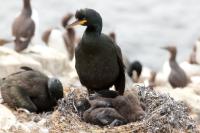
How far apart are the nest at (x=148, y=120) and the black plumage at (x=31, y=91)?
0.57 meters

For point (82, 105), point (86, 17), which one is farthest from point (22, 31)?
point (86, 17)

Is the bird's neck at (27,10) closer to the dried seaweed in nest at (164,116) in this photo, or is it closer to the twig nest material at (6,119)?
the twig nest material at (6,119)

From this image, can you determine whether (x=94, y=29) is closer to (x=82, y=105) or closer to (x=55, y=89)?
(x=82, y=105)

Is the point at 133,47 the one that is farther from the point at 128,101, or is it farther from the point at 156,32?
the point at 128,101

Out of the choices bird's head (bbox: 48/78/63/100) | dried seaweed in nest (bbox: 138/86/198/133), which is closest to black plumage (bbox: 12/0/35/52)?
bird's head (bbox: 48/78/63/100)

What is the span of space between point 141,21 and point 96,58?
88.7 ft

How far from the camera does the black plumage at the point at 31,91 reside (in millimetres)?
12961

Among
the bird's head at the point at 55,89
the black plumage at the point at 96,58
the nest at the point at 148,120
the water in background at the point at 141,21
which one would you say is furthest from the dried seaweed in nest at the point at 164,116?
the water in background at the point at 141,21

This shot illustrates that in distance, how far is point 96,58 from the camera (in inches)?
483

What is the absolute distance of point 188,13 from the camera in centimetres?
4003

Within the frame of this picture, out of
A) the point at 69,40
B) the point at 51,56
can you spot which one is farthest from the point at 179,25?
the point at 51,56

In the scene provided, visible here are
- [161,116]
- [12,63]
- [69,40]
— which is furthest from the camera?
[69,40]

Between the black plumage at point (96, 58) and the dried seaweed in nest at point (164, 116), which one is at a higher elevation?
the black plumage at point (96, 58)

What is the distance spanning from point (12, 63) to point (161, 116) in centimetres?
702
